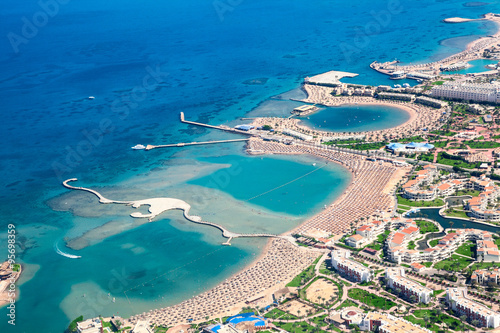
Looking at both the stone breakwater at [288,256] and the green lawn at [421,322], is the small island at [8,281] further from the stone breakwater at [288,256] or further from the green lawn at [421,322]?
the green lawn at [421,322]

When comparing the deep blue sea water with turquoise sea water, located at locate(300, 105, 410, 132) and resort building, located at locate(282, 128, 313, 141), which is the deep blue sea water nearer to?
resort building, located at locate(282, 128, 313, 141)

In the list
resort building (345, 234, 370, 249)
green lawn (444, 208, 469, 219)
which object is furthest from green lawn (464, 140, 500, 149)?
resort building (345, 234, 370, 249)

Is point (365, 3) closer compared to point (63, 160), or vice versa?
point (63, 160)

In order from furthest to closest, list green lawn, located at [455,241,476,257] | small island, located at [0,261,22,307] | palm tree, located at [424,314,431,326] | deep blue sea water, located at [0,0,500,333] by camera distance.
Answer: deep blue sea water, located at [0,0,500,333] < small island, located at [0,261,22,307] < green lawn, located at [455,241,476,257] < palm tree, located at [424,314,431,326]

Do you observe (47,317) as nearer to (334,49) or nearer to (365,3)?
(334,49)

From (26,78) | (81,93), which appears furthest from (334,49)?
(26,78)

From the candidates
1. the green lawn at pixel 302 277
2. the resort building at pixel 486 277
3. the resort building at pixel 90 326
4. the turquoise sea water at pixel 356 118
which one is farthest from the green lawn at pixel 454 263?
the turquoise sea water at pixel 356 118
